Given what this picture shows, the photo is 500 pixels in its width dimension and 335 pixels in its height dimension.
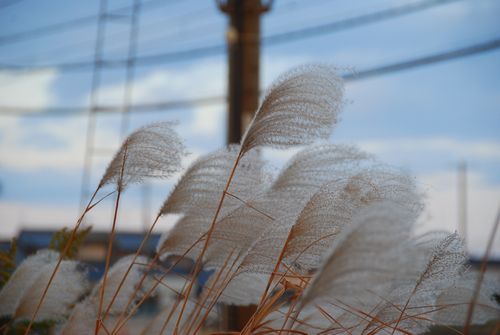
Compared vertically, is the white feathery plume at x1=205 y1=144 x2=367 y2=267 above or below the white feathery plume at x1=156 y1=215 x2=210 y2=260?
above

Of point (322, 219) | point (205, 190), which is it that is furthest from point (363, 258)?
point (205, 190)

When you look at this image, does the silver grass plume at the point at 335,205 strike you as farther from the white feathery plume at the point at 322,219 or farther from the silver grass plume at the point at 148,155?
the silver grass plume at the point at 148,155

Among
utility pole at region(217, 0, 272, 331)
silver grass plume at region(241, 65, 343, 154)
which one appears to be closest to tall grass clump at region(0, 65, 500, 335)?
silver grass plume at region(241, 65, 343, 154)

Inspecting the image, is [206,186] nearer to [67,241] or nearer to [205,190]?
[205,190]

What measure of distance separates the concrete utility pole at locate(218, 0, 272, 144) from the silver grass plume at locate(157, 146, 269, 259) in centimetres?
230

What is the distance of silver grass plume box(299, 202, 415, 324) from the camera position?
36.3 inches

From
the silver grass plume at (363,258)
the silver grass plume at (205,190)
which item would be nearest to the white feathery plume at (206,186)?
the silver grass plume at (205,190)

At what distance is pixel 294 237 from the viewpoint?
1350mm

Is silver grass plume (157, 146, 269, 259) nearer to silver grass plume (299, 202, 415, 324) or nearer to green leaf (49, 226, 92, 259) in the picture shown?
green leaf (49, 226, 92, 259)

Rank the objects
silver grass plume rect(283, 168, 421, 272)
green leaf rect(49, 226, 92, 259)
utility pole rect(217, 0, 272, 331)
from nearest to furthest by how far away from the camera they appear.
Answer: silver grass plume rect(283, 168, 421, 272) < green leaf rect(49, 226, 92, 259) < utility pole rect(217, 0, 272, 331)

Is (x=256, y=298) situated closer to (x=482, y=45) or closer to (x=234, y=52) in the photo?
(x=234, y=52)

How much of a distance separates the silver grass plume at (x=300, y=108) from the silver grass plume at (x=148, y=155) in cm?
24

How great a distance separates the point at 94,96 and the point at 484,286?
6.60 m

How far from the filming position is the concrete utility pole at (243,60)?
4.09 metres
